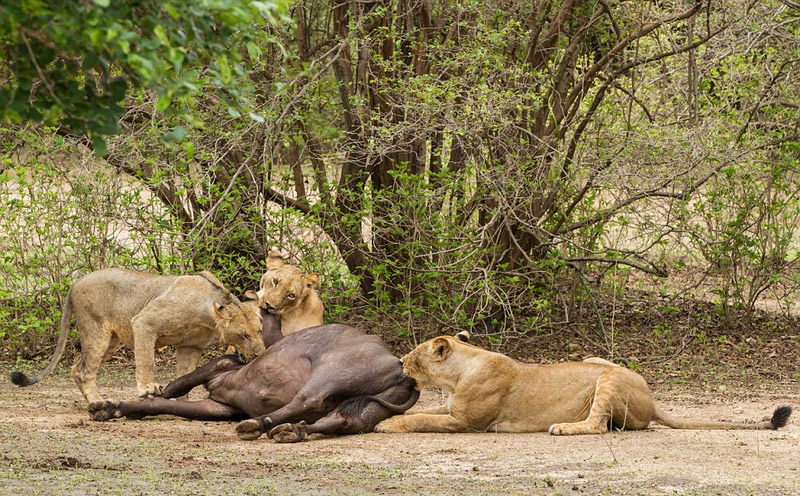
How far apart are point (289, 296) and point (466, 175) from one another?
A: 272 centimetres

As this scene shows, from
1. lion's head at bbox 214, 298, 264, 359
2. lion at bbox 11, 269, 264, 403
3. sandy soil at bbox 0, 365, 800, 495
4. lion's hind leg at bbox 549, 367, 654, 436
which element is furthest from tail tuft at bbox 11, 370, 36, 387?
lion's hind leg at bbox 549, 367, 654, 436

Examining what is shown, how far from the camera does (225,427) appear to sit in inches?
292

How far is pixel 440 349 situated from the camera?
7.37 metres

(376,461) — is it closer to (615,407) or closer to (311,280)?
(615,407)

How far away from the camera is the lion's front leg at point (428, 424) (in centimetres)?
717

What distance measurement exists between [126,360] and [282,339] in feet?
11.8

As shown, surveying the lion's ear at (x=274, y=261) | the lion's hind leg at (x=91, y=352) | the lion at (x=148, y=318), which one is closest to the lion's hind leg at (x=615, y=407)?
the lion at (x=148, y=318)

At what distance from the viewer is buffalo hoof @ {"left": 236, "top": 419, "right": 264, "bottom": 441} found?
6.79 meters

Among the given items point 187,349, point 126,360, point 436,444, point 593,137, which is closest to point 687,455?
point 436,444

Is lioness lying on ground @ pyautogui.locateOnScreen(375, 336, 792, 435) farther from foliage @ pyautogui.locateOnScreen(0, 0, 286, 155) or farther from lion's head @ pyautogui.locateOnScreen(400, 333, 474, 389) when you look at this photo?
foliage @ pyautogui.locateOnScreen(0, 0, 286, 155)

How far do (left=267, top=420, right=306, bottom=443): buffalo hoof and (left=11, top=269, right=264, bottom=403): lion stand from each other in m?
1.11

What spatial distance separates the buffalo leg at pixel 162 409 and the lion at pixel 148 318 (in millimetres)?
217

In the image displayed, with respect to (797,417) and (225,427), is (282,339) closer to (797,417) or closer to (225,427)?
(225,427)

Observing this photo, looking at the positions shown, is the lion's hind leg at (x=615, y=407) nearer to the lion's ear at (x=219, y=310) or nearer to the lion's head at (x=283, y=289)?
the lion's head at (x=283, y=289)
